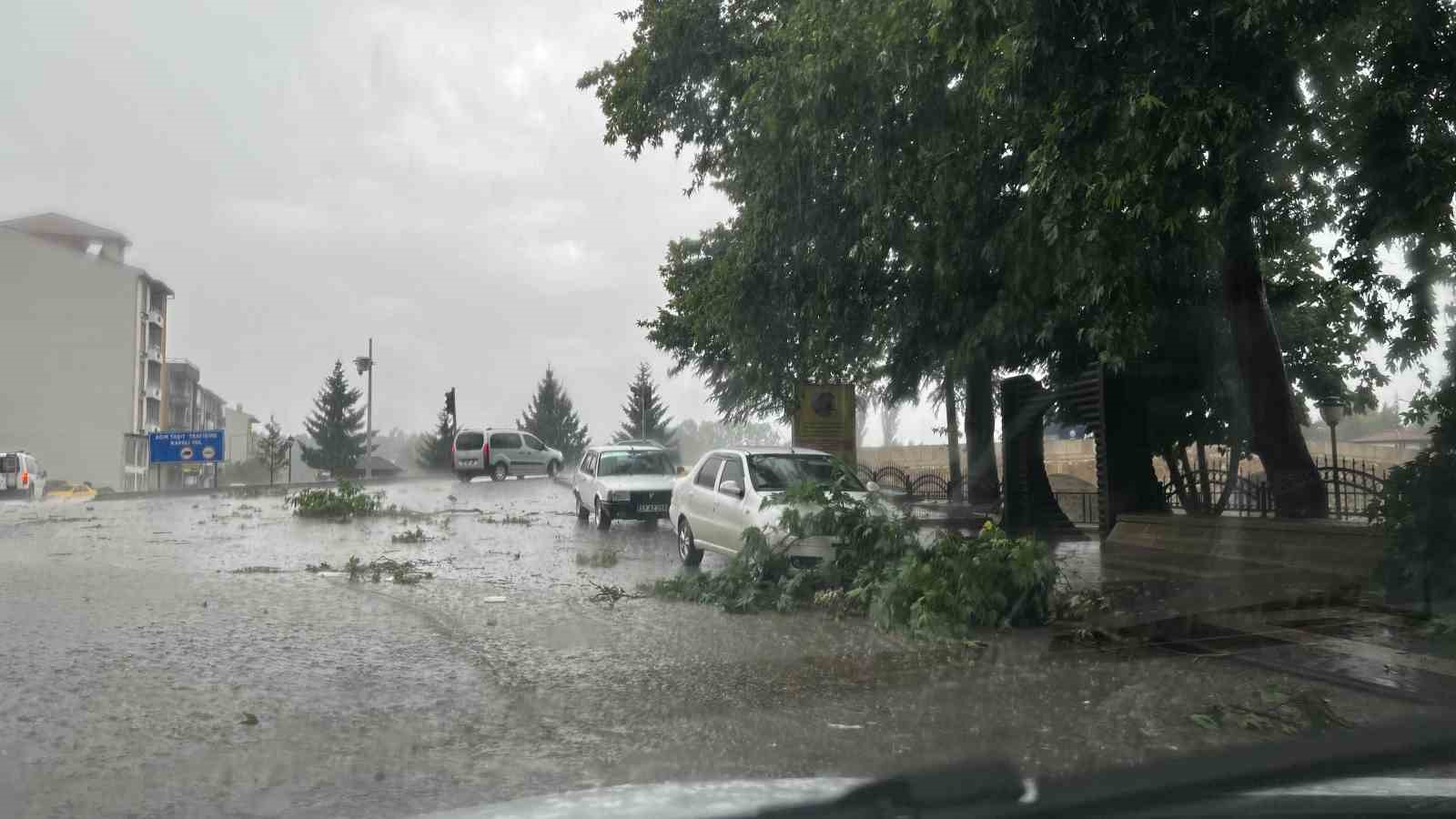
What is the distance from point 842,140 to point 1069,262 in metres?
4.49

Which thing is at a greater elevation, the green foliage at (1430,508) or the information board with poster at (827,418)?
the information board with poster at (827,418)

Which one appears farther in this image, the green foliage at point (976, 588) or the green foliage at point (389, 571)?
the green foliage at point (389, 571)

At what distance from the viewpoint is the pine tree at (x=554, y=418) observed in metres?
91.4

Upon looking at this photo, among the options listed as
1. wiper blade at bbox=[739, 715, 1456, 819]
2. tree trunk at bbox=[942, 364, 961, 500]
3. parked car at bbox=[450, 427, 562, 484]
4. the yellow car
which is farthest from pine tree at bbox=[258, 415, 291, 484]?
wiper blade at bbox=[739, 715, 1456, 819]

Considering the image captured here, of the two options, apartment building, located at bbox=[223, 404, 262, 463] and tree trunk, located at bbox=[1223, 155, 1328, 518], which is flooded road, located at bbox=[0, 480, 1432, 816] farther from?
apartment building, located at bbox=[223, 404, 262, 463]

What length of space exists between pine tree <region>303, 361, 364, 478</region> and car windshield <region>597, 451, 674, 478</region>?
6860 centimetres

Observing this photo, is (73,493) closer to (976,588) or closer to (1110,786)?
(976,588)

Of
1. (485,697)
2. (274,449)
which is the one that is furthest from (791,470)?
(274,449)

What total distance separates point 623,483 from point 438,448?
64.7 meters

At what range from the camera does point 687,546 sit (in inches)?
606

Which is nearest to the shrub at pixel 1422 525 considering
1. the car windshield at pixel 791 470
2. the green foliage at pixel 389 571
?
the car windshield at pixel 791 470

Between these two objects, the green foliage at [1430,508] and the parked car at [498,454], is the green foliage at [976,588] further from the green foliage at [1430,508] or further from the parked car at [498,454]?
the parked car at [498,454]

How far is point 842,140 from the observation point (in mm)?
14680

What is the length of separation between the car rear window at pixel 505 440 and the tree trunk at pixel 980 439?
2533 centimetres
